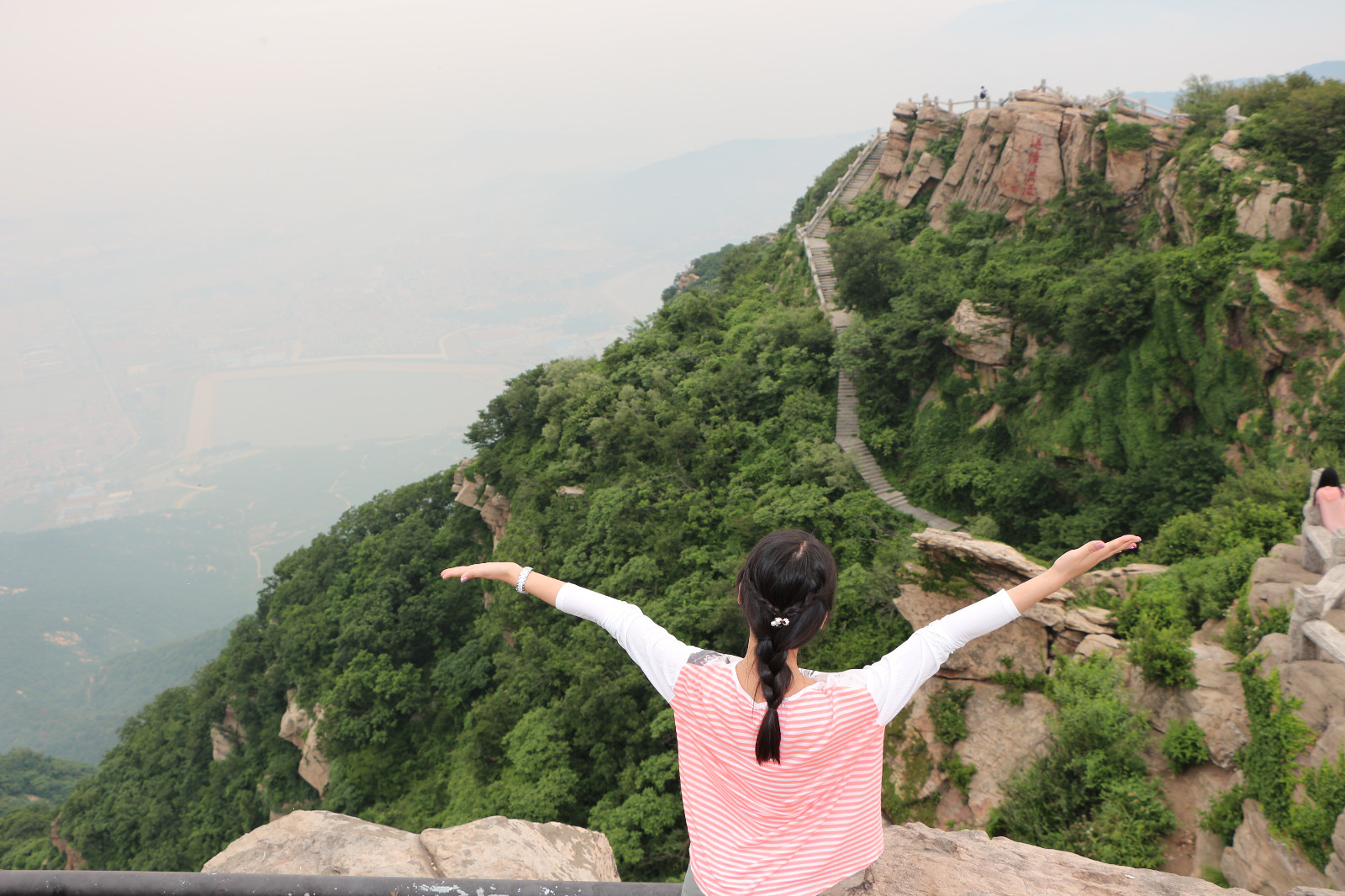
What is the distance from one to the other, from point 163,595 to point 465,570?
206572 millimetres

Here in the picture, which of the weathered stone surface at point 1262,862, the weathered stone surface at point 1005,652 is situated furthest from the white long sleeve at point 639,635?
the weathered stone surface at point 1005,652

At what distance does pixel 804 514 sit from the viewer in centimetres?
2192

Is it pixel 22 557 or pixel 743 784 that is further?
pixel 22 557

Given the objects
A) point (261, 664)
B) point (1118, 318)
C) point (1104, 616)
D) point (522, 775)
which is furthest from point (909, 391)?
point (261, 664)

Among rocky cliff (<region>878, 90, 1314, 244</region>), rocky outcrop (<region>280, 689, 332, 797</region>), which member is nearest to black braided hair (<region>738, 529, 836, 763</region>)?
rocky cliff (<region>878, 90, 1314, 244</region>)

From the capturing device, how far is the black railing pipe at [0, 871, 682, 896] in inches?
89.7

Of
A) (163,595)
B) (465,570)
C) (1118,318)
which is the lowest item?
(163,595)

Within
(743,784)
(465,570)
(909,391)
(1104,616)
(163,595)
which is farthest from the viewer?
(163,595)

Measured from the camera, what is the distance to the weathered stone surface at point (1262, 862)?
6156mm

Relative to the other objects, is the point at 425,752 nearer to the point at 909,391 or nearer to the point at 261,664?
the point at 261,664

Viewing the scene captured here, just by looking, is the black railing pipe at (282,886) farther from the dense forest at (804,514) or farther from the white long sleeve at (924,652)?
the dense forest at (804,514)

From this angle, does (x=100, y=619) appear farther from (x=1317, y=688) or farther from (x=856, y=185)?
(x=1317, y=688)

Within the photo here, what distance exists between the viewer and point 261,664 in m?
38.0

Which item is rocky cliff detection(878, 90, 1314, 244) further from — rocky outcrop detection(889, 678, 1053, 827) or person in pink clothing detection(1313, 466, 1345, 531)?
rocky outcrop detection(889, 678, 1053, 827)
